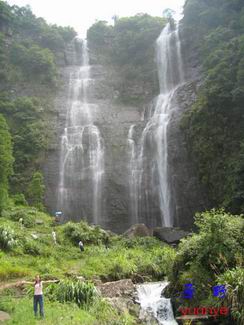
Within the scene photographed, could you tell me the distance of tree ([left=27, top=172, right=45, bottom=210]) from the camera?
3019 centimetres

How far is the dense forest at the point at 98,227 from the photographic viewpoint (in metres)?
12.0

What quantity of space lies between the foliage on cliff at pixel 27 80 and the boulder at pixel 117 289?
47.4 ft

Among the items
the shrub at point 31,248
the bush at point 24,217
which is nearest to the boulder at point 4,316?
the shrub at point 31,248

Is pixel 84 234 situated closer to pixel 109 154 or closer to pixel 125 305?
pixel 125 305

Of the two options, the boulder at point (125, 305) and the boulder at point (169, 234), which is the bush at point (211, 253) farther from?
the boulder at point (169, 234)

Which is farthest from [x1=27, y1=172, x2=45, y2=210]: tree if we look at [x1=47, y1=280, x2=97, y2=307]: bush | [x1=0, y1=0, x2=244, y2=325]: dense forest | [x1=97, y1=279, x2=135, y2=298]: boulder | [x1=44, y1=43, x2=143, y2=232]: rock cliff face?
[x1=47, y1=280, x2=97, y2=307]: bush

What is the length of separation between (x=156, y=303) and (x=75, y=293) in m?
2.93

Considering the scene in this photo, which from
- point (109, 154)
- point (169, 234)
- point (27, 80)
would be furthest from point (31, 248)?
point (27, 80)

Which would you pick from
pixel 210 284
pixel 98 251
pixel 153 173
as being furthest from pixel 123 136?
pixel 210 284

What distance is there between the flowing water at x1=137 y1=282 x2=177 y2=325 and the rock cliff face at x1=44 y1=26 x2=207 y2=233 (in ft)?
44.1

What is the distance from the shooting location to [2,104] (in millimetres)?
37469

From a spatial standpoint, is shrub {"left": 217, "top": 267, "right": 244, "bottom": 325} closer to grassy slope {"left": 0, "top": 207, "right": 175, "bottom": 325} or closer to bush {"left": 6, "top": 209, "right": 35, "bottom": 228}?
grassy slope {"left": 0, "top": 207, "right": 175, "bottom": 325}

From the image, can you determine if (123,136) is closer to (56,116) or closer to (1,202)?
(56,116)

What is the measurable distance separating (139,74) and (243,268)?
3614cm
